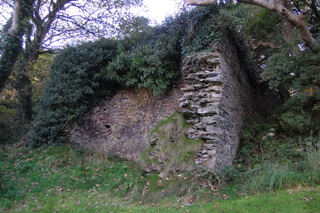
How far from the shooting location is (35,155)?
8.22 m

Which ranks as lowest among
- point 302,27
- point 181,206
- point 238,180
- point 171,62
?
point 181,206

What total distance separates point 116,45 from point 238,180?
8.07 metres

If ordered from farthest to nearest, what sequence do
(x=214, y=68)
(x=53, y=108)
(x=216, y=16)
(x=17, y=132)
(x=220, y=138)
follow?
1. (x=17, y=132)
2. (x=53, y=108)
3. (x=216, y=16)
4. (x=214, y=68)
5. (x=220, y=138)

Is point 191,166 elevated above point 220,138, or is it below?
below

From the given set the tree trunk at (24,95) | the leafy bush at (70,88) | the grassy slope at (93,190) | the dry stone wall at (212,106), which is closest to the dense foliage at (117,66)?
the leafy bush at (70,88)

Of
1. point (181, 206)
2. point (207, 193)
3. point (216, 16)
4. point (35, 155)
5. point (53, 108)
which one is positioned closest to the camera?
point (181, 206)

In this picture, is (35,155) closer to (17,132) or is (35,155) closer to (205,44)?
(17,132)

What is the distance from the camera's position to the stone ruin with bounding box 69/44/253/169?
6539 mm

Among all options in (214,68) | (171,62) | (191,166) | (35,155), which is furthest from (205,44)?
(35,155)

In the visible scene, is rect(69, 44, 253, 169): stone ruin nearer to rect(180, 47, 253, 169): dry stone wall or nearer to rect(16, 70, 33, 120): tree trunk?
rect(180, 47, 253, 169): dry stone wall

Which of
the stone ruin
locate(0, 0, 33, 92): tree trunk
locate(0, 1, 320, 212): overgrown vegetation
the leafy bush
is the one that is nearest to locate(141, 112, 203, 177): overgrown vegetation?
locate(0, 1, 320, 212): overgrown vegetation

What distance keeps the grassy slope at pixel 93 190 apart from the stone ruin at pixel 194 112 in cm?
93

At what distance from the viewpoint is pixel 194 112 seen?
22.2 ft

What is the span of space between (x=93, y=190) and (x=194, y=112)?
3.71 m
